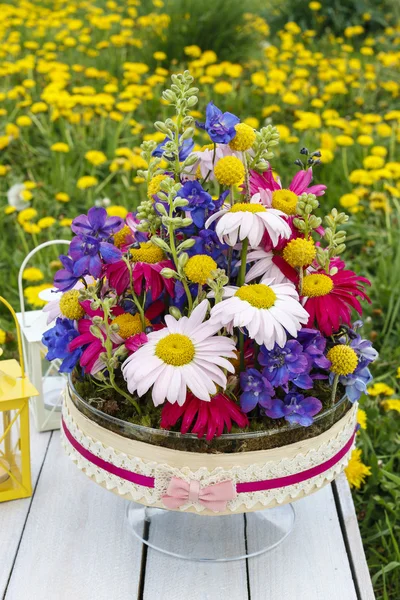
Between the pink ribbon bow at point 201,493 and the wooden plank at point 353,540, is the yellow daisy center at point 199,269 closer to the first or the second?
the pink ribbon bow at point 201,493

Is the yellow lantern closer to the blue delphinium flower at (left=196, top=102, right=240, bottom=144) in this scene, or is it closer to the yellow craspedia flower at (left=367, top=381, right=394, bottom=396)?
the blue delphinium flower at (left=196, top=102, right=240, bottom=144)

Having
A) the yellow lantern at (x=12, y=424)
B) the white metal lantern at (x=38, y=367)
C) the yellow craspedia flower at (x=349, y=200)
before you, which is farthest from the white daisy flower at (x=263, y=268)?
the yellow craspedia flower at (x=349, y=200)

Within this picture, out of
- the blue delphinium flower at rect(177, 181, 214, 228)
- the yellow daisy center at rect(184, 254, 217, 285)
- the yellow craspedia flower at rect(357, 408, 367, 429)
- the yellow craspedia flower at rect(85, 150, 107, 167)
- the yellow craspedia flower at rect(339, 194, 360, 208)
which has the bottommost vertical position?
the yellow craspedia flower at rect(85, 150, 107, 167)

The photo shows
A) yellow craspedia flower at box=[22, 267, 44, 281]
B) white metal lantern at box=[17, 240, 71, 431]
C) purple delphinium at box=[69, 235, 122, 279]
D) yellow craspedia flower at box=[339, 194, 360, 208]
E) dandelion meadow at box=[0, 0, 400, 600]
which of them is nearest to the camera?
purple delphinium at box=[69, 235, 122, 279]

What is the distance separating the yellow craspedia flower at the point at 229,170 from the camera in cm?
88

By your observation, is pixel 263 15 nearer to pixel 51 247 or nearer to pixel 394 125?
pixel 394 125

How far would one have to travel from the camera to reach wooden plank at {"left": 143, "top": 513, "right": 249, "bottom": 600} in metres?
1.01

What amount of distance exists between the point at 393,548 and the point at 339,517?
32cm

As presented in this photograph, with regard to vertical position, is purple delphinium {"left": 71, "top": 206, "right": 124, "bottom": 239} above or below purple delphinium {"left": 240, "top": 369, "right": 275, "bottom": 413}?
above

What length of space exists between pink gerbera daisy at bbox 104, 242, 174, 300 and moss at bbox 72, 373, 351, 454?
0.13 metres

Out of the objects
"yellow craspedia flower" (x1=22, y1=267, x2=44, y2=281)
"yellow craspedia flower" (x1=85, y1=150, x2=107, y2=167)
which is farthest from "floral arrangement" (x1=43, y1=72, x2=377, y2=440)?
"yellow craspedia flower" (x1=85, y1=150, x2=107, y2=167)

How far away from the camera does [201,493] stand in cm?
92

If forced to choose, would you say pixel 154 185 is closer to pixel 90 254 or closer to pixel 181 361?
pixel 90 254

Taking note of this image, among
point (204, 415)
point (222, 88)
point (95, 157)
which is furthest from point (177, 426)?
point (222, 88)
